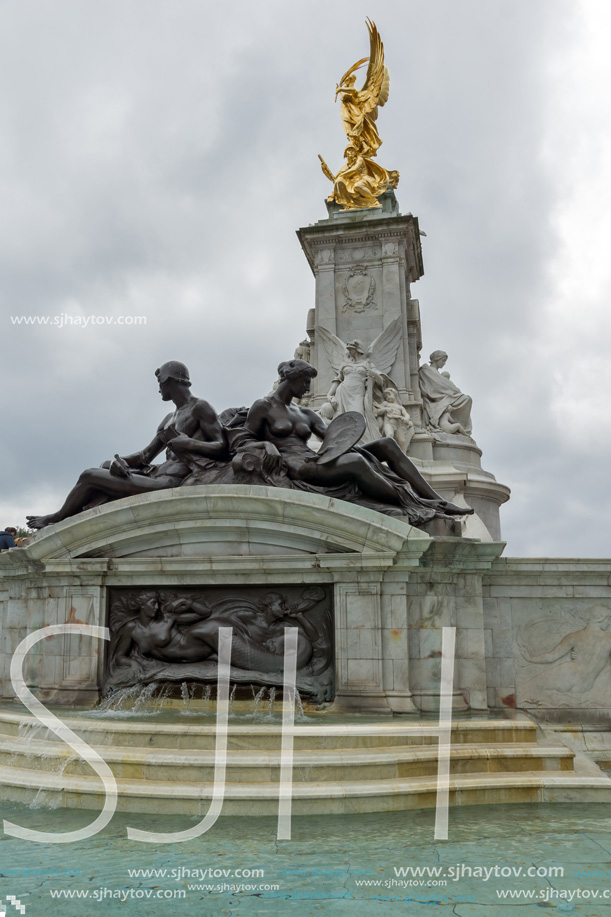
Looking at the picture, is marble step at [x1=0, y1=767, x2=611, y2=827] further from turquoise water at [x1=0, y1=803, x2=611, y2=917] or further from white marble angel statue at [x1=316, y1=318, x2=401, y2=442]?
white marble angel statue at [x1=316, y1=318, x2=401, y2=442]

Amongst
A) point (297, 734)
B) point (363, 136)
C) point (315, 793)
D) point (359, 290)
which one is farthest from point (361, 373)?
point (315, 793)

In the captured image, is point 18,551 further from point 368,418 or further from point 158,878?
point 368,418

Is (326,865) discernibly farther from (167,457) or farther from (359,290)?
(359,290)

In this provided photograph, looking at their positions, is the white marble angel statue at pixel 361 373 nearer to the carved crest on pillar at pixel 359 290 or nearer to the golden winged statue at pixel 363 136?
the carved crest on pillar at pixel 359 290

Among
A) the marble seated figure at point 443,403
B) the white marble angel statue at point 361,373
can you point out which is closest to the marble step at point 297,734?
the white marble angel statue at point 361,373

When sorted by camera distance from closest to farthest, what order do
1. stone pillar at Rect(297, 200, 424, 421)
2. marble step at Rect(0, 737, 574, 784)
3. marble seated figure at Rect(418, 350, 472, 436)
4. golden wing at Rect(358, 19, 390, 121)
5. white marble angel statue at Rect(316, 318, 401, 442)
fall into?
1. marble step at Rect(0, 737, 574, 784)
2. white marble angel statue at Rect(316, 318, 401, 442)
3. marble seated figure at Rect(418, 350, 472, 436)
4. stone pillar at Rect(297, 200, 424, 421)
5. golden wing at Rect(358, 19, 390, 121)

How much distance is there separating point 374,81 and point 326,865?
68.1ft

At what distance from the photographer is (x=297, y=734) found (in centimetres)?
596

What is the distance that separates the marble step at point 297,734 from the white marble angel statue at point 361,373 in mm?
10083

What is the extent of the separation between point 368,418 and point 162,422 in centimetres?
815

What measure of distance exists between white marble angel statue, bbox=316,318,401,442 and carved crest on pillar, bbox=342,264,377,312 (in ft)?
3.12

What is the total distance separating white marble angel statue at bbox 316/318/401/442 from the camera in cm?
1681

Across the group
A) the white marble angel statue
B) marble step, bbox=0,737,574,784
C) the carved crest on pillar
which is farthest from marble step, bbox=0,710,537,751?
the carved crest on pillar

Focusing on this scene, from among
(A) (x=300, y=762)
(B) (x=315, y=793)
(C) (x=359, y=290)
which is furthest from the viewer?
(C) (x=359, y=290)
